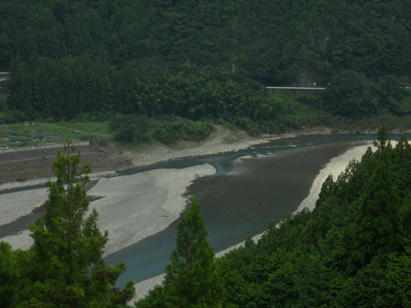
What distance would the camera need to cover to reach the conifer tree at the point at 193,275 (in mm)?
11547

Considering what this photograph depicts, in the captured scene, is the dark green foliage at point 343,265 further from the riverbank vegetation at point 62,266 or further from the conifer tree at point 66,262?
the riverbank vegetation at point 62,266

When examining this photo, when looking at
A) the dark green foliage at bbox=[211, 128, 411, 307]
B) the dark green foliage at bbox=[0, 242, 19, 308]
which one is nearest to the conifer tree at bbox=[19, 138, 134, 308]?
the dark green foliage at bbox=[0, 242, 19, 308]

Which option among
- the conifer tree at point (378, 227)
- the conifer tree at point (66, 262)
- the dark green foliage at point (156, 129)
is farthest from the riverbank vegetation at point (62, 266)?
the dark green foliage at point (156, 129)

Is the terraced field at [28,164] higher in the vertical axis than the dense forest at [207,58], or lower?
lower

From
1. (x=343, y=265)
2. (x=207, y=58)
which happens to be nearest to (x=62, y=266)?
(x=343, y=265)

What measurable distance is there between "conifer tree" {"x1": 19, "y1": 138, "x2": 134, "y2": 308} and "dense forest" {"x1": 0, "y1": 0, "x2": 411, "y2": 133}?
50095 mm

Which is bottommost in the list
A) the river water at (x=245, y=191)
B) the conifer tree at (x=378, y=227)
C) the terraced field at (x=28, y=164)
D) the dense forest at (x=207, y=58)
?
the river water at (x=245, y=191)

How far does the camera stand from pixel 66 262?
1072cm

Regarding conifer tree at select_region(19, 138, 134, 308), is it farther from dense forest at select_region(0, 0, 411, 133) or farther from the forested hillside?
dense forest at select_region(0, 0, 411, 133)

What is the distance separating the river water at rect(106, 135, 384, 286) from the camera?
26625mm

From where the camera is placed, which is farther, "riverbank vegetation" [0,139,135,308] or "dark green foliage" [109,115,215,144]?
"dark green foliage" [109,115,215,144]

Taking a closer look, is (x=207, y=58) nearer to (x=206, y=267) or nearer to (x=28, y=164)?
(x=28, y=164)

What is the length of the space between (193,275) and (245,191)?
27361mm

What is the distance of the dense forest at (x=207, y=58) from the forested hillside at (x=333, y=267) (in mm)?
47151
